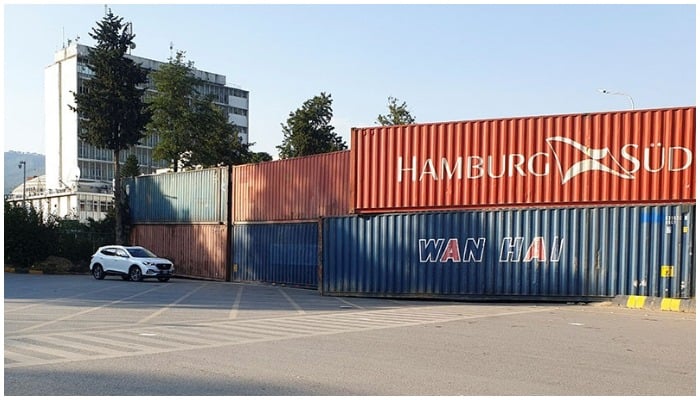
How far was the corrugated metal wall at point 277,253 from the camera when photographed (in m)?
23.9

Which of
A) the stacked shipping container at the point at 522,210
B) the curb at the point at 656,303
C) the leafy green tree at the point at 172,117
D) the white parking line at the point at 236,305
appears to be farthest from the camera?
the leafy green tree at the point at 172,117

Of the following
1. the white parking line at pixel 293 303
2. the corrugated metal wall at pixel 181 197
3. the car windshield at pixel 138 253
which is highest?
the corrugated metal wall at pixel 181 197

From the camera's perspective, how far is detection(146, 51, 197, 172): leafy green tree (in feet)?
146

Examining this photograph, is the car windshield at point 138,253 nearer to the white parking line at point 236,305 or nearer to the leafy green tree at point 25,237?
the white parking line at point 236,305

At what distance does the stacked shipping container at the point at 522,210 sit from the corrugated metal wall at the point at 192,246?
29.7ft

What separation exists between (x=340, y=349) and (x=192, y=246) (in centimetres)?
2205

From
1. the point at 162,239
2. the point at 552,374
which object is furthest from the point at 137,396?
the point at 162,239

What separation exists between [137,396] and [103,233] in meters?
35.7

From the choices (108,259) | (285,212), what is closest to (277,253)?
(285,212)

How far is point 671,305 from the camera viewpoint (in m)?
15.8

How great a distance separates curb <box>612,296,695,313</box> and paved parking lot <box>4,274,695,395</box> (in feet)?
1.35

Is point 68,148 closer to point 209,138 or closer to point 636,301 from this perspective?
point 209,138

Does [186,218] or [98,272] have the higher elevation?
[186,218]

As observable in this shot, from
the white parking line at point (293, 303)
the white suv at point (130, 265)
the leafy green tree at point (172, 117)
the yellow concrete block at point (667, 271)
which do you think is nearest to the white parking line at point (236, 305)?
the white parking line at point (293, 303)
